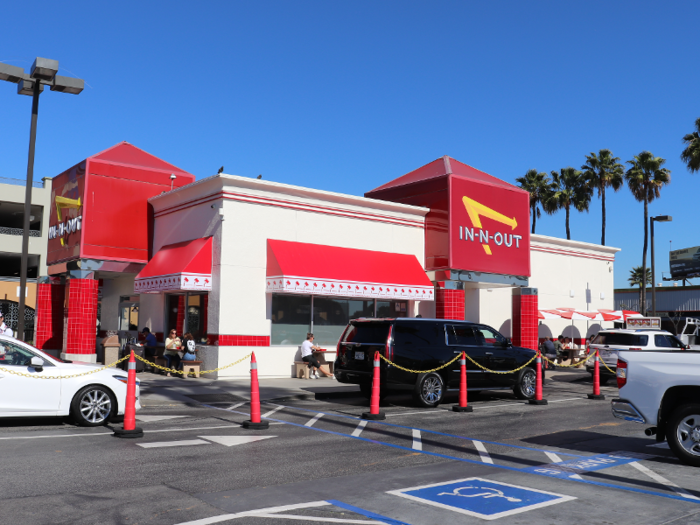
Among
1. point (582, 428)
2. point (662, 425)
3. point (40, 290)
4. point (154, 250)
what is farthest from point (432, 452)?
point (40, 290)

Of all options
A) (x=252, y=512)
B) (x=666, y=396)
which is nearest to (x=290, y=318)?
(x=666, y=396)

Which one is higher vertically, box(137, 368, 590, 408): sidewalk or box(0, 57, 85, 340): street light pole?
box(0, 57, 85, 340): street light pole

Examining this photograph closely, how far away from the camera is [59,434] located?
9695 millimetres

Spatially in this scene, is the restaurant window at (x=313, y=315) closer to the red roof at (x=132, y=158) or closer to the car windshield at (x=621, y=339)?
the red roof at (x=132, y=158)

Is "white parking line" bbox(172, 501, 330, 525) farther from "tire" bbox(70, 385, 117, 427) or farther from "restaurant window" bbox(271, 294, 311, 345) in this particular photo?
"restaurant window" bbox(271, 294, 311, 345)

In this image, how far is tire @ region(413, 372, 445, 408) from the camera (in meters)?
14.1

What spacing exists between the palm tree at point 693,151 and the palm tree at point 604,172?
8487 mm

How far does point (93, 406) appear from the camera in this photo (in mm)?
10398

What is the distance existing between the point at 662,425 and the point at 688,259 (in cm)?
6310

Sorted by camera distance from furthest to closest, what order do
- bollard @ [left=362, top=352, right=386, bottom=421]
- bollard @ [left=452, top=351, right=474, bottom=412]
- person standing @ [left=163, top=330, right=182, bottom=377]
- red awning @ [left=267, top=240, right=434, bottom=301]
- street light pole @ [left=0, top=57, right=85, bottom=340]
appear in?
person standing @ [left=163, top=330, right=182, bottom=377]
red awning @ [left=267, top=240, right=434, bottom=301]
street light pole @ [left=0, top=57, right=85, bottom=340]
bollard @ [left=452, top=351, right=474, bottom=412]
bollard @ [left=362, top=352, right=386, bottom=421]

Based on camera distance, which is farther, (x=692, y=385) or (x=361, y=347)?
(x=361, y=347)

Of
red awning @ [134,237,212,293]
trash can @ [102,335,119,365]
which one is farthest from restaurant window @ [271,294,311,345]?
trash can @ [102,335,119,365]

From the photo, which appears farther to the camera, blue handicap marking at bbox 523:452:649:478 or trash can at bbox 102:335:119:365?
trash can at bbox 102:335:119:365

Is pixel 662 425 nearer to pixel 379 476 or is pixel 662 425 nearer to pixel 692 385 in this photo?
pixel 692 385
